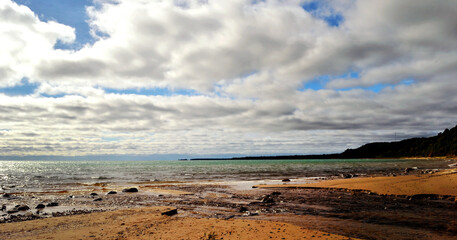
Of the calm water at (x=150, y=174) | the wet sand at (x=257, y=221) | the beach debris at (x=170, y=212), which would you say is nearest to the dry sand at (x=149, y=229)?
the wet sand at (x=257, y=221)

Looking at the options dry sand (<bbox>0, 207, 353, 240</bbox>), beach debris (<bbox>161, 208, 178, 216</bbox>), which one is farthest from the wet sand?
beach debris (<bbox>161, 208, 178, 216</bbox>)

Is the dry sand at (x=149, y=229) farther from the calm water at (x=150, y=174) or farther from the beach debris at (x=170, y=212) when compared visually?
the calm water at (x=150, y=174)

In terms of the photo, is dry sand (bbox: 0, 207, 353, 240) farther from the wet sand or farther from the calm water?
the calm water

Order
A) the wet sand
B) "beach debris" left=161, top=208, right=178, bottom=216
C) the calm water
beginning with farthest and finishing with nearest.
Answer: the calm water
"beach debris" left=161, top=208, right=178, bottom=216
the wet sand

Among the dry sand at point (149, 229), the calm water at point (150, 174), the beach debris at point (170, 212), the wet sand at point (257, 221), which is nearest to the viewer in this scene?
the dry sand at point (149, 229)

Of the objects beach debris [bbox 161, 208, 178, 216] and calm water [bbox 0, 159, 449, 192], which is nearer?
beach debris [bbox 161, 208, 178, 216]

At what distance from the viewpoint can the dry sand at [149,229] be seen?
9297 mm

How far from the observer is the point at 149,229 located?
10359mm

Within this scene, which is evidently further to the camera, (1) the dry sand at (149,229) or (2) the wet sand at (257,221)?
(2) the wet sand at (257,221)

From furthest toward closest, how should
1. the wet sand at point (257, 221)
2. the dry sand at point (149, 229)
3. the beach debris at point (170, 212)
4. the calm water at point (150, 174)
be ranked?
the calm water at point (150, 174), the beach debris at point (170, 212), the wet sand at point (257, 221), the dry sand at point (149, 229)

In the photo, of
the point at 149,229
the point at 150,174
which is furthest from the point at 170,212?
the point at 150,174

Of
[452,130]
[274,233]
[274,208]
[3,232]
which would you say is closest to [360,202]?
[274,208]

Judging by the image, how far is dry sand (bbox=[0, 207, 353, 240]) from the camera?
9297mm

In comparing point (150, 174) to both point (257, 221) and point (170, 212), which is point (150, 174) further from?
point (257, 221)
